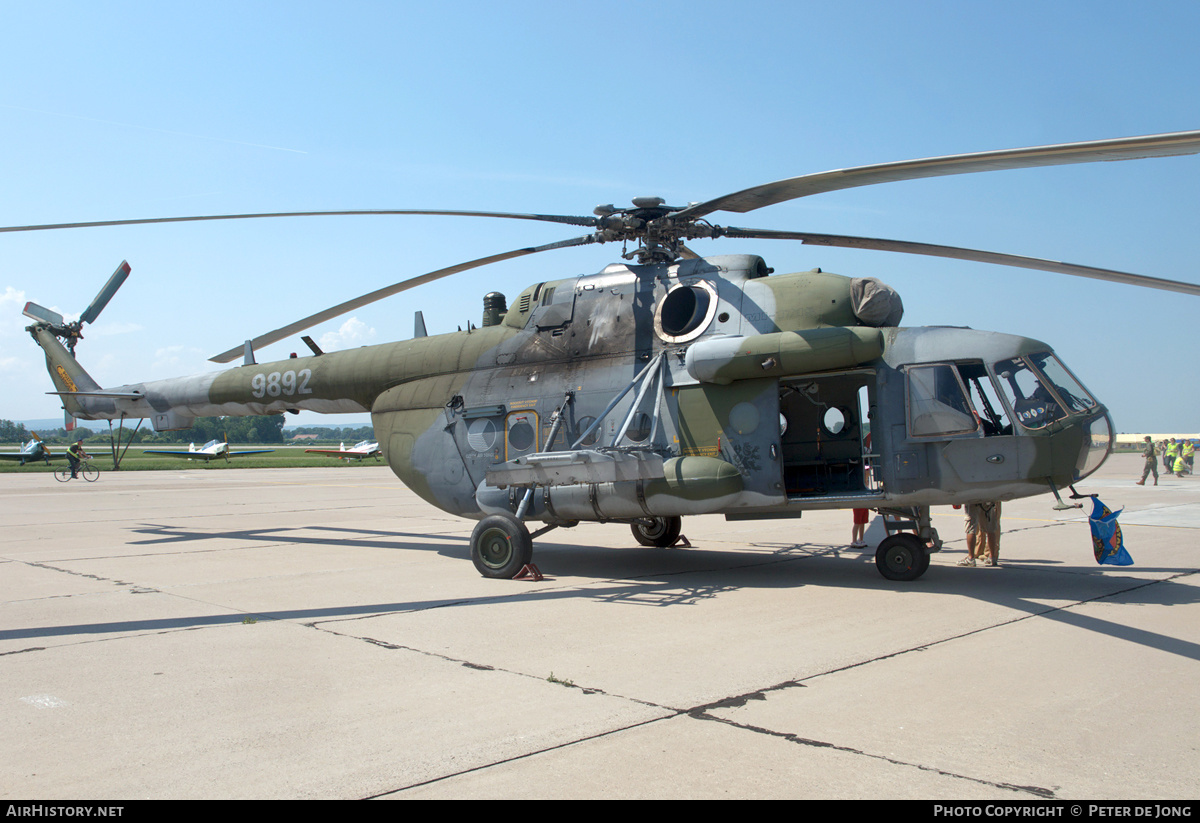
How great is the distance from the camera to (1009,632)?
6.62 m

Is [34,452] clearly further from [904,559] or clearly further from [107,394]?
[904,559]

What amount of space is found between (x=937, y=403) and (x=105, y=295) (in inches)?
663

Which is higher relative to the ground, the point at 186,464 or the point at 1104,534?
the point at 186,464

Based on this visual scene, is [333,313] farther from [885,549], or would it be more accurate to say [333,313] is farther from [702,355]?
[885,549]

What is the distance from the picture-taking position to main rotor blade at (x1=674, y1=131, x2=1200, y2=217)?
5680mm

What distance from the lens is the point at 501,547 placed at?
9.76 metres

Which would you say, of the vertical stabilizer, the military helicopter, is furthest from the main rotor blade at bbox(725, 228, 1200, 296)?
the vertical stabilizer

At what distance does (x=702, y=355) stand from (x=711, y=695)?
4.97 m

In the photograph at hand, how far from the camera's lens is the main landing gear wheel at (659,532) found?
40.3 feet

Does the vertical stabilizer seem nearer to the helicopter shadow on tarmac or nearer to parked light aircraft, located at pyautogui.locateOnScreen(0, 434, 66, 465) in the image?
the helicopter shadow on tarmac

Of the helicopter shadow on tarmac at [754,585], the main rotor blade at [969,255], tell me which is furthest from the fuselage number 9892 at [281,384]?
the main rotor blade at [969,255]

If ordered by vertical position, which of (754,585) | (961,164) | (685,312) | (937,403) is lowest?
(754,585)

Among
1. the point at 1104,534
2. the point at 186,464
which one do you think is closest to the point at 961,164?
the point at 1104,534
